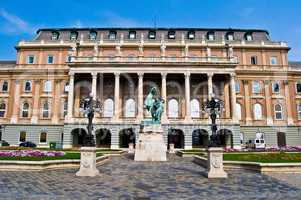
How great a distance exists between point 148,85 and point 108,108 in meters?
8.34

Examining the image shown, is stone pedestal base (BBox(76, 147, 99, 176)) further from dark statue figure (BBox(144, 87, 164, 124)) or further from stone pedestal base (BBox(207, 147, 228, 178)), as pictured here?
dark statue figure (BBox(144, 87, 164, 124))

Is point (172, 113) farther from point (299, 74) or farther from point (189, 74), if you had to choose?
point (299, 74)

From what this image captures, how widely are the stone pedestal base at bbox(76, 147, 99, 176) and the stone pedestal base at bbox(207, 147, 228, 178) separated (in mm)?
6078

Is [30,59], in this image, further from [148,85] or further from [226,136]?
[226,136]

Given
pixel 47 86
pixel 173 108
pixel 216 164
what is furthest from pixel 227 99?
pixel 216 164

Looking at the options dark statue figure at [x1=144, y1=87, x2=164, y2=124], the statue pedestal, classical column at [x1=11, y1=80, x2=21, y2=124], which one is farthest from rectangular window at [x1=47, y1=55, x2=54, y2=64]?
the statue pedestal

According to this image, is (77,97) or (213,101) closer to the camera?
(213,101)

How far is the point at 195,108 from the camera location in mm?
44625

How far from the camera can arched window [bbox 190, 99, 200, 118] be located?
1734 inches

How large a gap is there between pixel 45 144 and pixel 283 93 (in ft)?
146

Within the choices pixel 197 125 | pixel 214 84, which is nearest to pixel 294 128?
pixel 214 84

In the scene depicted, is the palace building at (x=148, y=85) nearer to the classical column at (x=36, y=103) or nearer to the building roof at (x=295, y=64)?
the classical column at (x=36, y=103)

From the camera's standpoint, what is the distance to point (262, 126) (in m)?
44.5

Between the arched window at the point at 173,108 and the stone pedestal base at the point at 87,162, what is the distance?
3222 cm
